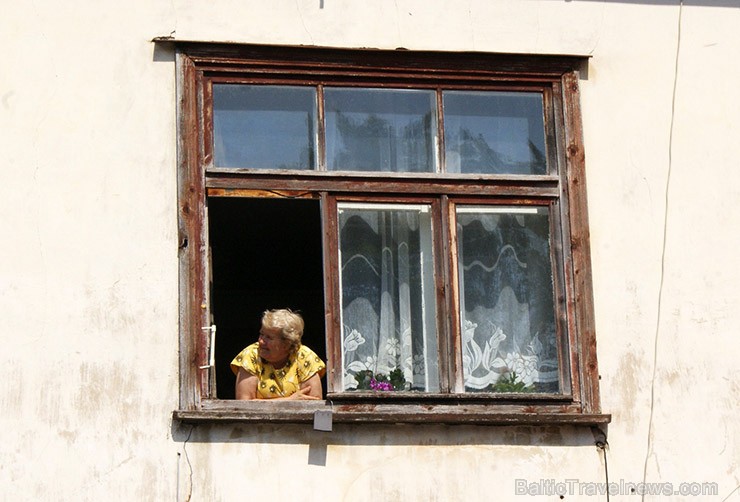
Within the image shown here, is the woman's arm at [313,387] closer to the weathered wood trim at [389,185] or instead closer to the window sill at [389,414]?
the window sill at [389,414]

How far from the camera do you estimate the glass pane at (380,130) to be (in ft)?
27.6

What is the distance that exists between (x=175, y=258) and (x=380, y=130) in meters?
1.31

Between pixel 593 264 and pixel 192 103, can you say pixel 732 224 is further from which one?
pixel 192 103

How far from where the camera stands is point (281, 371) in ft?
27.1

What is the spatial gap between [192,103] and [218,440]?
174cm

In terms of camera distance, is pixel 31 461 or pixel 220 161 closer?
pixel 31 461

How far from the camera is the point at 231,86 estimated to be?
8.39 m

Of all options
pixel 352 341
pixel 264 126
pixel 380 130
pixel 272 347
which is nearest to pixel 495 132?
pixel 380 130

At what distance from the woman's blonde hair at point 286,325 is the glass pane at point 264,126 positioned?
0.76m

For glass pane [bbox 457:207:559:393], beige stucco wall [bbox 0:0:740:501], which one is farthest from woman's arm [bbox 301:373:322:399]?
glass pane [bbox 457:207:559:393]

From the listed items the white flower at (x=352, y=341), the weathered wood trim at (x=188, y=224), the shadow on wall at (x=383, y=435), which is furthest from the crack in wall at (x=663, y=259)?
the weathered wood trim at (x=188, y=224)

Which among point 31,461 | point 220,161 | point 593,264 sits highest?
point 220,161

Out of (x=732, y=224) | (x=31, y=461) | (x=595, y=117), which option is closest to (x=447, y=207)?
(x=595, y=117)

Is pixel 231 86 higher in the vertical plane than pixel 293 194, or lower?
higher
